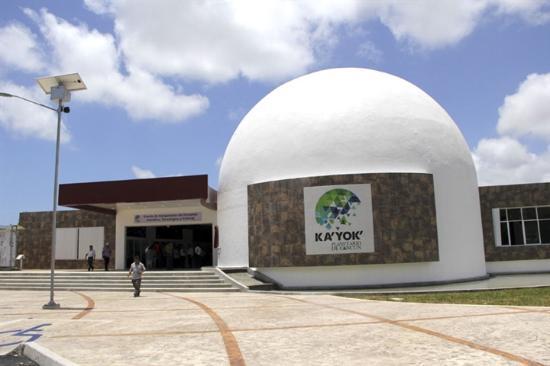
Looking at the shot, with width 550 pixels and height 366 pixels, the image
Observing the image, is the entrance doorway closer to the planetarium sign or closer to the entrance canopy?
the entrance canopy

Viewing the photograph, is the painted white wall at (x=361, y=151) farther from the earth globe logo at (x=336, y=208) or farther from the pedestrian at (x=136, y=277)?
the pedestrian at (x=136, y=277)

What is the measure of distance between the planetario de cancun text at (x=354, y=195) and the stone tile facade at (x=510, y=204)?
5 cm

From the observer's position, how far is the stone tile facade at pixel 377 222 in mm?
18500

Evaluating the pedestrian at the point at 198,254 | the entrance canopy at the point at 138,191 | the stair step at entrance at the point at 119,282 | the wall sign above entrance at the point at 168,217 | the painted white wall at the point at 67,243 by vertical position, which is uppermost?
the entrance canopy at the point at 138,191

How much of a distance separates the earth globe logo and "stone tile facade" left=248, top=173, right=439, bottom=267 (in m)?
0.45

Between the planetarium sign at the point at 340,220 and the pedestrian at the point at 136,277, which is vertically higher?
the planetarium sign at the point at 340,220

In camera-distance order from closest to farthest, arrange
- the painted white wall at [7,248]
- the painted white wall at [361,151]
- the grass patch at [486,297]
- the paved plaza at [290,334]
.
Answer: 1. the paved plaza at [290,334]
2. the grass patch at [486,297]
3. the painted white wall at [361,151]
4. the painted white wall at [7,248]

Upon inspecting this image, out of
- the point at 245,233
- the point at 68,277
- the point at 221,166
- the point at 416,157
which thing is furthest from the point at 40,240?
the point at 416,157

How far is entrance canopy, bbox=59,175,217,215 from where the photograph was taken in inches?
869

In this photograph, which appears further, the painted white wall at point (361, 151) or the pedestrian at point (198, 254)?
the pedestrian at point (198, 254)

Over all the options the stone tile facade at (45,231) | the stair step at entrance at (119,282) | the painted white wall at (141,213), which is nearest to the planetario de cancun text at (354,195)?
the stair step at entrance at (119,282)

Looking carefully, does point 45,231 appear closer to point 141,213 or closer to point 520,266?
point 141,213

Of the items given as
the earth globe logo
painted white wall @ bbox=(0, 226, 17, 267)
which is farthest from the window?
painted white wall @ bbox=(0, 226, 17, 267)

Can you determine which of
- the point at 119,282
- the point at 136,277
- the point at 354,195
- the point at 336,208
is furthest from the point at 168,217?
the point at 354,195
